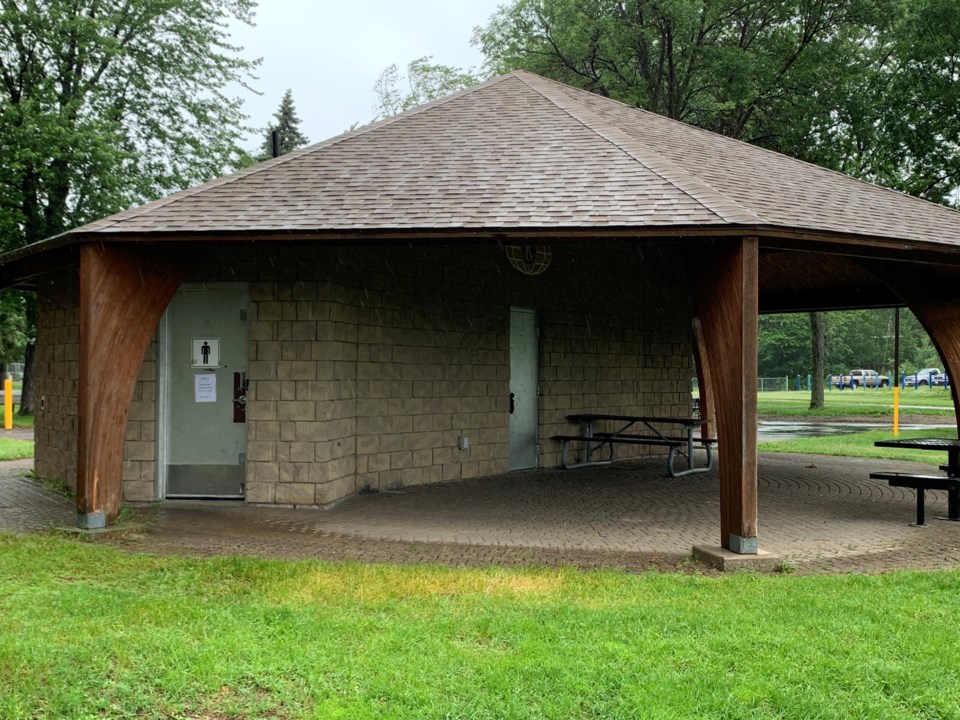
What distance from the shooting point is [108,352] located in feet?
27.6

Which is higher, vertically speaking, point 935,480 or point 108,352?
point 108,352

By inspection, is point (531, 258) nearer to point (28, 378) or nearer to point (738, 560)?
point (738, 560)

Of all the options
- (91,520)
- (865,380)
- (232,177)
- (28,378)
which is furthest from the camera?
(865,380)

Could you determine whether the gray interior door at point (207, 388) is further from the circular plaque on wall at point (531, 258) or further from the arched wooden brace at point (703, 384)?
the arched wooden brace at point (703, 384)

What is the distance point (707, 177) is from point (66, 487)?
8.59 m

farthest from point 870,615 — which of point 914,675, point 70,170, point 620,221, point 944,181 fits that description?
point 70,170

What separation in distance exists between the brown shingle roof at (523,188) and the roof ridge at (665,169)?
0.02m

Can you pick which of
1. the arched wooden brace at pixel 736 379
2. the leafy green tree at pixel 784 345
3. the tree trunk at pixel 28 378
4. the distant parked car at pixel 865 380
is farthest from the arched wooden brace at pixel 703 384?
the distant parked car at pixel 865 380

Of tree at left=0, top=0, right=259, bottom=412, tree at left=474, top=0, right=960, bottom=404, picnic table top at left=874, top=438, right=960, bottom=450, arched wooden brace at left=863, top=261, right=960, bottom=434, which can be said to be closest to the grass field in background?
arched wooden brace at left=863, top=261, right=960, bottom=434

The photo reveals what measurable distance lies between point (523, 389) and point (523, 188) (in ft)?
17.6

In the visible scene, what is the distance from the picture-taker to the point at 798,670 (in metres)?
4.55

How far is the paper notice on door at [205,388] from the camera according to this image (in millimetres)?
10133

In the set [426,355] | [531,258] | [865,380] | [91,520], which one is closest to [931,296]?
[531,258]

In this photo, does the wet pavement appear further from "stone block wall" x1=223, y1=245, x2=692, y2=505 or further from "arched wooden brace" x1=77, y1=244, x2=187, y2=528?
"arched wooden brace" x1=77, y1=244, x2=187, y2=528
